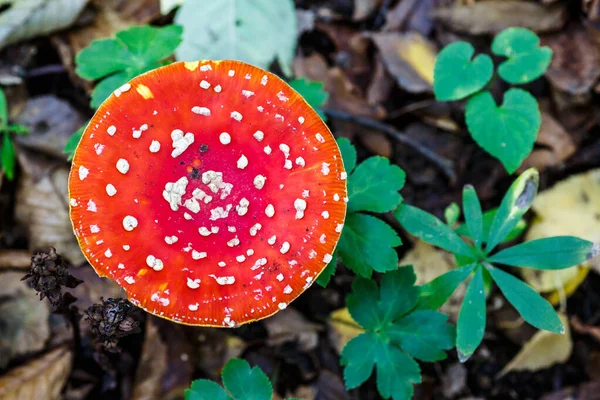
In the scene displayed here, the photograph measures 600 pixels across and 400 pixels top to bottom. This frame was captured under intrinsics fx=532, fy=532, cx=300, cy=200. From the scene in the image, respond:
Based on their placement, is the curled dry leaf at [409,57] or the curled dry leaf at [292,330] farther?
the curled dry leaf at [409,57]

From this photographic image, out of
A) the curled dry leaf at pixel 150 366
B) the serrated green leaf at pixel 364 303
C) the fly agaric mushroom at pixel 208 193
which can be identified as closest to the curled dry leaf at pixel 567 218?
A: the serrated green leaf at pixel 364 303

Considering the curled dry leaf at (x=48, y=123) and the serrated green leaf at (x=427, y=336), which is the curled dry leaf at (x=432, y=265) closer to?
the serrated green leaf at (x=427, y=336)

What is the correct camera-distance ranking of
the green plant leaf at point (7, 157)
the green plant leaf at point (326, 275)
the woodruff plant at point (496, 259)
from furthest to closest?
the green plant leaf at point (7, 157)
the woodruff plant at point (496, 259)
the green plant leaf at point (326, 275)

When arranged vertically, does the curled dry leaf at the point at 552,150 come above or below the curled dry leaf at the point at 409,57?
below

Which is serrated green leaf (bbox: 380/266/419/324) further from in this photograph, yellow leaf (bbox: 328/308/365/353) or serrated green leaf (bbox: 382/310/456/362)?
yellow leaf (bbox: 328/308/365/353)

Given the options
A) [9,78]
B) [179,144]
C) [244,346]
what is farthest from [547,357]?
[9,78]

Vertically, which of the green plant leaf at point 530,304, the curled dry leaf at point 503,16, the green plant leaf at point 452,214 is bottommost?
the green plant leaf at point 452,214

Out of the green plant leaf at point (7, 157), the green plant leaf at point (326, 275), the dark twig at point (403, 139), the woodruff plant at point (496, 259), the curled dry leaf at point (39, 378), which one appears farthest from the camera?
the dark twig at point (403, 139)
